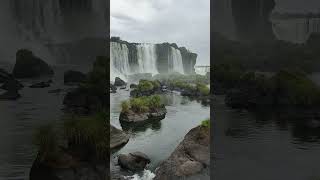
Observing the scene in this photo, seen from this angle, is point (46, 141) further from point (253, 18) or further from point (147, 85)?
point (253, 18)

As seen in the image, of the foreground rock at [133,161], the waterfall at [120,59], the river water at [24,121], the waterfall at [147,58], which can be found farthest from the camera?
the waterfall at [147,58]

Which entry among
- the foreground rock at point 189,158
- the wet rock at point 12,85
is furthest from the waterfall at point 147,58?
the wet rock at point 12,85

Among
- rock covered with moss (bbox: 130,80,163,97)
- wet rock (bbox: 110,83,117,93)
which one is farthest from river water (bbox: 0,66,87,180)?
rock covered with moss (bbox: 130,80,163,97)

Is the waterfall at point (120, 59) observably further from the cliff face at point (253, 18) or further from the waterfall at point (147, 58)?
the cliff face at point (253, 18)

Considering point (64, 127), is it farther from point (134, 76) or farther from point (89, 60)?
point (134, 76)

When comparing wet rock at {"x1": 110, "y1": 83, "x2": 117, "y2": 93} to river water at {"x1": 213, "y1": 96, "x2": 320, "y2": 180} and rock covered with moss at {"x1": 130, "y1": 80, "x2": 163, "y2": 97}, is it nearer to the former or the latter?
rock covered with moss at {"x1": 130, "y1": 80, "x2": 163, "y2": 97}

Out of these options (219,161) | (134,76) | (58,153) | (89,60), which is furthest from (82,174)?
(134,76)
